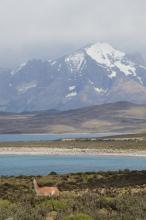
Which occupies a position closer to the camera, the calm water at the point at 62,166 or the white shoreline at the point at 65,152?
the calm water at the point at 62,166

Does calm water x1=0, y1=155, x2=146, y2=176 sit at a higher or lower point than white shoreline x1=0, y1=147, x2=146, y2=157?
lower

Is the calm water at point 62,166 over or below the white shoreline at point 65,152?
below

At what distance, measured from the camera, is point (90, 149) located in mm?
119312

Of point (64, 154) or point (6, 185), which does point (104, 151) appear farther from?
point (6, 185)

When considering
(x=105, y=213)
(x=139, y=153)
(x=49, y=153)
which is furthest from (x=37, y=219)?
(x=49, y=153)

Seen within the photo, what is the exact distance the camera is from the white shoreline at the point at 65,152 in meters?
109

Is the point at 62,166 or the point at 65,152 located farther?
the point at 65,152

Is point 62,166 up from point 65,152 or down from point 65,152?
down

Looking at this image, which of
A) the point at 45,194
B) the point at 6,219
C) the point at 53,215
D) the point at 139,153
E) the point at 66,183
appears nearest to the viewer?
the point at 6,219

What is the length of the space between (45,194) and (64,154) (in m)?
87.6

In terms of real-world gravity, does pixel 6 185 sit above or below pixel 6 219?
above

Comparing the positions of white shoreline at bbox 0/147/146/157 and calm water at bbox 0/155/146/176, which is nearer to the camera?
calm water at bbox 0/155/146/176

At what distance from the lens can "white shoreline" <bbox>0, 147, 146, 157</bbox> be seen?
108750 mm

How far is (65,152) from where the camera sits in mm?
116688
